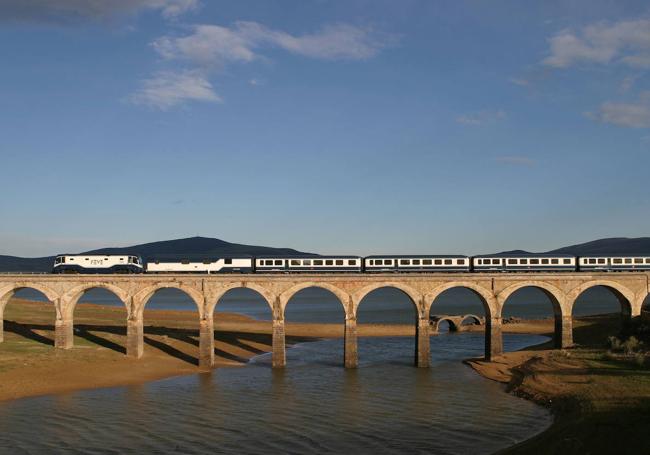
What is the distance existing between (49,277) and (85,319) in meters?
29.2

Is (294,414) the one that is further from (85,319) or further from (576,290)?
(85,319)

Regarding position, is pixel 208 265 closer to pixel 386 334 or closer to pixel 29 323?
pixel 29 323

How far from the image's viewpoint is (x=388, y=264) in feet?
174

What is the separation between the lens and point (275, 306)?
4934 cm

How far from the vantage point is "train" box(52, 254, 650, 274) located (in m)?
52.8

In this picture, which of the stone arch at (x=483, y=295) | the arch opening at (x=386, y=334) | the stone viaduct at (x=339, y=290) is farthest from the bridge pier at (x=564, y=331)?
the arch opening at (x=386, y=334)

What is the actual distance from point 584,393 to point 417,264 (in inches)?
858

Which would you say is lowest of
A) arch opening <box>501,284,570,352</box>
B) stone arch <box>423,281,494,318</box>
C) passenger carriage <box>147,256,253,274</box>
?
arch opening <box>501,284,570,352</box>

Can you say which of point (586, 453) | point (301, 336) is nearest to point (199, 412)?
point (586, 453)

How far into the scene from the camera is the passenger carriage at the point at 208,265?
53688mm

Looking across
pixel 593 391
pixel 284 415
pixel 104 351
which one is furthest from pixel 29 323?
pixel 593 391

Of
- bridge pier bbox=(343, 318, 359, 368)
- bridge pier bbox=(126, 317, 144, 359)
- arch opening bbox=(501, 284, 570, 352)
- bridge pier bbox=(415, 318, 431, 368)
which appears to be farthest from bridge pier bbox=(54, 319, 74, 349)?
arch opening bbox=(501, 284, 570, 352)

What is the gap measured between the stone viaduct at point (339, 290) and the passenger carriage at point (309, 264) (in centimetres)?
293

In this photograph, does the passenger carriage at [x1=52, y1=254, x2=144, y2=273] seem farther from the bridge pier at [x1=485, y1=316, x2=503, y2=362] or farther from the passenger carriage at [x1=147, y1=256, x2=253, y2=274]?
the bridge pier at [x1=485, y1=316, x2=503, y2=362]
